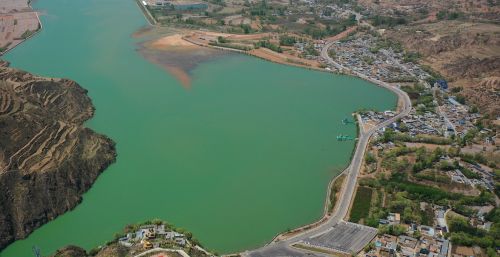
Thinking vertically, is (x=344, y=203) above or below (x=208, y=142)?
below

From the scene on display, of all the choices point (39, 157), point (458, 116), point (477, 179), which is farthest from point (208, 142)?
point (458, 116)

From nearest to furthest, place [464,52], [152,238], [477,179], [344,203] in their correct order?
[152,238] → [344,203] → [477,179] → [464,52]

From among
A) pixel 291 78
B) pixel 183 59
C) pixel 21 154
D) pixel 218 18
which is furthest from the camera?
pixel 218 18

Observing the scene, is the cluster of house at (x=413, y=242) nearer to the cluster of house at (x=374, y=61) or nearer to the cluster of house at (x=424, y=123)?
the cluster of house at (x=424, y=123)

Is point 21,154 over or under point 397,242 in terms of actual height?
over

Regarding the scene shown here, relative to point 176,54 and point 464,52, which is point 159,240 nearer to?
point 176,54

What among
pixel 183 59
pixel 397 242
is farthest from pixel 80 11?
pixel 397 242

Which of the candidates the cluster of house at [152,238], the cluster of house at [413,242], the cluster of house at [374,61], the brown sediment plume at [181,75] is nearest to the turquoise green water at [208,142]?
the brown sediment plume at [181,75]

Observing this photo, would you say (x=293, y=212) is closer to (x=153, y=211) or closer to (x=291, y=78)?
(x=153, y=211)
